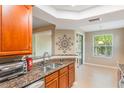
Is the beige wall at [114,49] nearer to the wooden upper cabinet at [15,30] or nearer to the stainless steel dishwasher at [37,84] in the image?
the stainless steel dishwasher at [37,84]

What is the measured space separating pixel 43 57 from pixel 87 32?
17.4ft

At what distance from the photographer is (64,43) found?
5684 mm

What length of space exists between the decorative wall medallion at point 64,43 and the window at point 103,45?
2766mm

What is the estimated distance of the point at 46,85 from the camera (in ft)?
7.39

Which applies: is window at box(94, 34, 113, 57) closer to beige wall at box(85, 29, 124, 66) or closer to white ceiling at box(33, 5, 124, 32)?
beige wall at box(85, 29, 124, 66)

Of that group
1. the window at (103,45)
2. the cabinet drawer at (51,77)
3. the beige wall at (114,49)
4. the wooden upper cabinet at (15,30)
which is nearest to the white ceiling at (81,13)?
the wooden upper cabinet at (15,30)

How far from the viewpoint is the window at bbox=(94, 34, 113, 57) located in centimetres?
734

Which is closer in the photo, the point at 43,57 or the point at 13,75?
the point at 13,75

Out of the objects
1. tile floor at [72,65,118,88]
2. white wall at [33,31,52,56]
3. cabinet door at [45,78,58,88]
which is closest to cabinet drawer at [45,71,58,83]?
cabinet door at [45,78,58,88]

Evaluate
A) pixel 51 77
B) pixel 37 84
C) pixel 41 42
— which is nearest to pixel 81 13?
pixel 41 42

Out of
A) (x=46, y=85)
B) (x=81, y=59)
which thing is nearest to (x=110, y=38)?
(x=81, y=59)

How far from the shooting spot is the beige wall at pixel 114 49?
6.78m

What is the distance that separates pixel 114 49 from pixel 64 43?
3236 millimetres

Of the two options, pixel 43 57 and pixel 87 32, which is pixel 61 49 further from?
pixel 87 32
